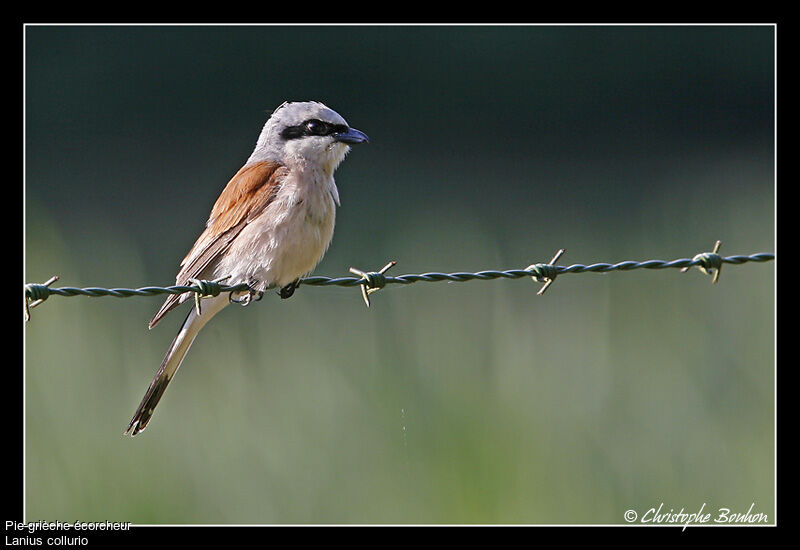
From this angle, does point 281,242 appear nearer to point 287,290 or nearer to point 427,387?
point 287,290

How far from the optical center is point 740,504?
4379mm

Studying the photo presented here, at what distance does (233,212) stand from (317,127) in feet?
1.89

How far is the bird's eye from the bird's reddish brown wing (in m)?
0.28

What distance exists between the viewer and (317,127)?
4.65 m

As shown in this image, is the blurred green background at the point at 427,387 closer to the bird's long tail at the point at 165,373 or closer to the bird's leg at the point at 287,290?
the bird's long tail at the point at 165,373

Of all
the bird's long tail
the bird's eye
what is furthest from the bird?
the bird's eye

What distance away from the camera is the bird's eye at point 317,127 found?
4637mm

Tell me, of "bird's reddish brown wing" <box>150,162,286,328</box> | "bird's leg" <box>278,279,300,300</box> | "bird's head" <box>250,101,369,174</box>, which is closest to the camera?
"bird's reddish brown wing" <box>150,162,286,328</box>

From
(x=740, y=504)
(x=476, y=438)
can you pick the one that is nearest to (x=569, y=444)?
(x=476, y=438)

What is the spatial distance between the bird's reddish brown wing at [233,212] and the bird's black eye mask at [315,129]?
0.90ft

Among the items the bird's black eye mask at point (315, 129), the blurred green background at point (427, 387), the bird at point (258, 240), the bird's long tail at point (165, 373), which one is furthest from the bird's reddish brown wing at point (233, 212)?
the blurred green background at point (427, 387)

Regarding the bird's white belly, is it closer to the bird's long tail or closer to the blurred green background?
the bird's long tail

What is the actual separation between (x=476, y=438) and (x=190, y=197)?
538 centimetres

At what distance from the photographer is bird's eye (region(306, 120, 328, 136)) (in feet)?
15.2
